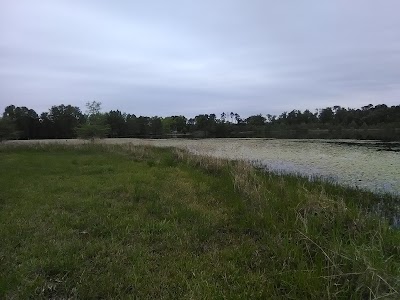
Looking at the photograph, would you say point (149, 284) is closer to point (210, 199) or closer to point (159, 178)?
point (210, 199)

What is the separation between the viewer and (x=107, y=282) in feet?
13.8

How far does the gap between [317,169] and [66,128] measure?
3571 inches

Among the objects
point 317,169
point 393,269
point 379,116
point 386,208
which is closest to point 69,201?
point 393,269

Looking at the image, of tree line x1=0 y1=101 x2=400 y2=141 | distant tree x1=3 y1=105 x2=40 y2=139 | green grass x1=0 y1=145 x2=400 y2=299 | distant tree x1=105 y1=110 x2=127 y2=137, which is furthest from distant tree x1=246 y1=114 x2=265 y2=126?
green grass x1=0 y1=145 x2=400 y2=299

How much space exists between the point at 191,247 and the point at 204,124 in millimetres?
113713

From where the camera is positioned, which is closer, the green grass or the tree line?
the green grass

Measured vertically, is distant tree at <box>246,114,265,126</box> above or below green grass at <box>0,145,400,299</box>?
→ above

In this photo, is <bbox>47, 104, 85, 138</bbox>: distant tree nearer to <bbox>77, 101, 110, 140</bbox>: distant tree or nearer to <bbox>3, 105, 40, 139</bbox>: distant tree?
<bbox>3, 105, 40, 139</bbox>: distant tree

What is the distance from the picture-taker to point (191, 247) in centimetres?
550

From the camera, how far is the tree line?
85625 millimetres

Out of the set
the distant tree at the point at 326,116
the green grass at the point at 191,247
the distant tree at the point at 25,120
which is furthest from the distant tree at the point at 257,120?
the green grass at the point at 191,247

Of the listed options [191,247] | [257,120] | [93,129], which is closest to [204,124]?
[257,120]

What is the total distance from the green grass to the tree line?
52.7 meters

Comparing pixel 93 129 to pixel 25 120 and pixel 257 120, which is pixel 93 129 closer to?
pixel 25 120
